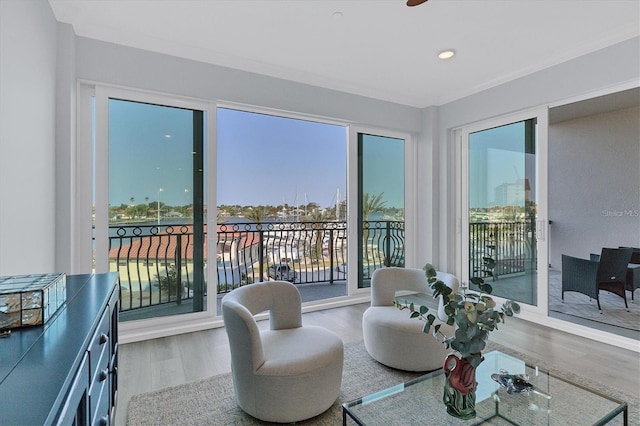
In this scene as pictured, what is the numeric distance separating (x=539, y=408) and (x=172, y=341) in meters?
2.86

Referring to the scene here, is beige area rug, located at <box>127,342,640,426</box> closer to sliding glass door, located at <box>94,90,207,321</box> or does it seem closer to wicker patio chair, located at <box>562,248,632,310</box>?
sliding glass door, located at <box>94,90,207,321</box>

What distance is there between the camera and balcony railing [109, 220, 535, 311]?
318 cm

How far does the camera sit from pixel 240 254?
5.32 meters

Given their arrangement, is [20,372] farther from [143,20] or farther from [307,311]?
[307,311]

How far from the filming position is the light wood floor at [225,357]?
7.68 ft

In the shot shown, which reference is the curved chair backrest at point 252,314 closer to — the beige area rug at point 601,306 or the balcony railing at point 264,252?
the balcony railing at point 264,252

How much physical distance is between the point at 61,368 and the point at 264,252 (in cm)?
458

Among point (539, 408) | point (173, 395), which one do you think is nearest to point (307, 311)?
point (173, 395)

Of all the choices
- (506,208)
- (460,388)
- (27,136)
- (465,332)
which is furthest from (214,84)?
(506,208)

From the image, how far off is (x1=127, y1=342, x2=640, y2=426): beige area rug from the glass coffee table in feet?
0.33

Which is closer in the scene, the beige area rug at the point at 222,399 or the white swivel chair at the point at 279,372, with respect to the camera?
the white swivel chair at the point at 279,372

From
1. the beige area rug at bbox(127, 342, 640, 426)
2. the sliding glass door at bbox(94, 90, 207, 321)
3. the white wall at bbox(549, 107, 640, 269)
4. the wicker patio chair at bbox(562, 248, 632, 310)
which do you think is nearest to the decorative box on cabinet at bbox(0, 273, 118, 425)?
the beige area rug at bbox(127, 342, 640, 426)

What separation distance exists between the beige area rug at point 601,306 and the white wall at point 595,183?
1.32 ft

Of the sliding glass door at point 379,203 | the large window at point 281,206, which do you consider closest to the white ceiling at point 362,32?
the sliding glass door at point 379,203
